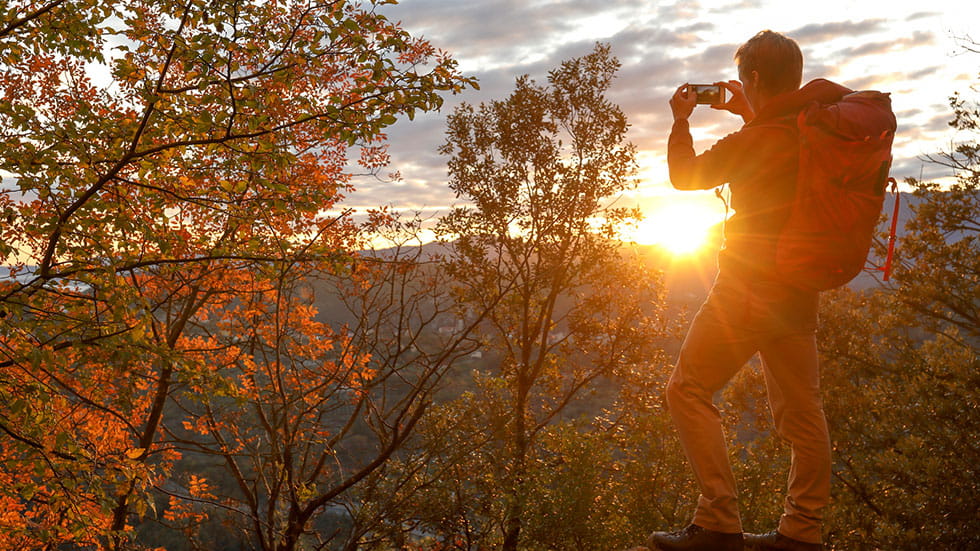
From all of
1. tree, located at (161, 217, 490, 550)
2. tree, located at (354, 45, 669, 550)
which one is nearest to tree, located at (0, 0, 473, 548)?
tree, located at (161, 217, 490, 550)

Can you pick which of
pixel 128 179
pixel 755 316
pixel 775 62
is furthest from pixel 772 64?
pixel 128 179

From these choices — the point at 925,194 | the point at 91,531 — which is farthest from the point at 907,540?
the point at 91,531

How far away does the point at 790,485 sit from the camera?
296 cm

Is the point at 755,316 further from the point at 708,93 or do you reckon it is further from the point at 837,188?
the point at 708,93

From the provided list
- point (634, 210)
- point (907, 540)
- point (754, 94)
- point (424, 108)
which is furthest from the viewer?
point (634, 210)

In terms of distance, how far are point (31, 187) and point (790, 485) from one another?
6.34m

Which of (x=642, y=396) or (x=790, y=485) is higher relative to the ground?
(x=790, y=485)

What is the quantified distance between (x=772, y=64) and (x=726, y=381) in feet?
4.80

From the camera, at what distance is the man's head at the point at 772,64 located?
272 cm

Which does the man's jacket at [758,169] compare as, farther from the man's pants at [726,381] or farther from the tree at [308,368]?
the tree at [308,368]

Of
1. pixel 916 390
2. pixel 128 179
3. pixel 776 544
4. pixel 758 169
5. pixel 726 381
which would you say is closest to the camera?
pixel 758 169

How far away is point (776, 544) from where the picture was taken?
2980 millimetres

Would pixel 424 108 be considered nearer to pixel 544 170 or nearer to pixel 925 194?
pixel 544 170

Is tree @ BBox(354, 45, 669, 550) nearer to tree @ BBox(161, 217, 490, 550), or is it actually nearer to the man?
tree @ BBox(161, 217, 490, 550)
